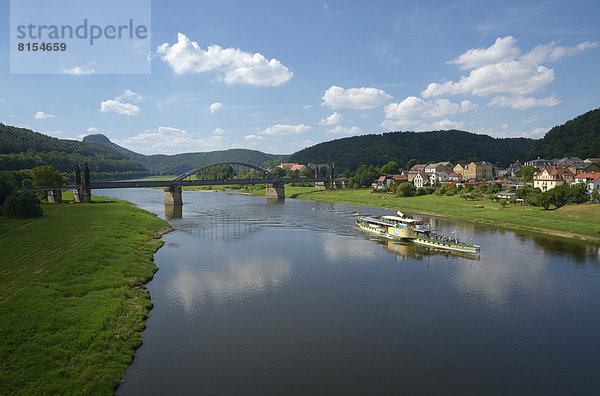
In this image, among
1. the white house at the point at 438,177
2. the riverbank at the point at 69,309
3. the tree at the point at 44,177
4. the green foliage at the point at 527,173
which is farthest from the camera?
the white house at the point at 438,177

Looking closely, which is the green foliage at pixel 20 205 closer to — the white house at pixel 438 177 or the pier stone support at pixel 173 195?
the pier stone support at pixel 173 195

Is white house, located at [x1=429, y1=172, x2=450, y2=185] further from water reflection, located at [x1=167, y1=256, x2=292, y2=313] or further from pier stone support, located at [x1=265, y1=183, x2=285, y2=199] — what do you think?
water reflection, located at [x1=167, y1=256, x2=292, y2=313]

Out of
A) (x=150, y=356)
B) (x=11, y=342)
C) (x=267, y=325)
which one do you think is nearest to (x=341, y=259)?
(x=267, y=325)

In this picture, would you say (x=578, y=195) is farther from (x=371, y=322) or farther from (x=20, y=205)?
(x=20, y=205)

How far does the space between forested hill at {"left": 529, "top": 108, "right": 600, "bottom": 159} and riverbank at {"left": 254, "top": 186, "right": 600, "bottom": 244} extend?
9597 cm

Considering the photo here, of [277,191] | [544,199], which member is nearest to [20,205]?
[277,191]

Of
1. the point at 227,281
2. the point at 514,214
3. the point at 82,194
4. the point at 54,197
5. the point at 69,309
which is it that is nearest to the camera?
the point at 69,309

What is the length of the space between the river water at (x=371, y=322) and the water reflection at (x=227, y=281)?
151 mm

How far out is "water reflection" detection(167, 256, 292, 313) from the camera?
26250mm

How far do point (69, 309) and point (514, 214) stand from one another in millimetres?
62578

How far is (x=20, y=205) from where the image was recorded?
5119cm

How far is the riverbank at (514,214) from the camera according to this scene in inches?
1913

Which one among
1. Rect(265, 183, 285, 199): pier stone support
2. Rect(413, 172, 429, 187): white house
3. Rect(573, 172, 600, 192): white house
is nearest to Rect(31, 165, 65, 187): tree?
Rect(265, 183, 285, 199): pier stone support

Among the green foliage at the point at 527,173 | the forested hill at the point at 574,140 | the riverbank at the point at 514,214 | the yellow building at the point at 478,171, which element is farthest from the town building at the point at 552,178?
the forested hill at the point at 574,140
